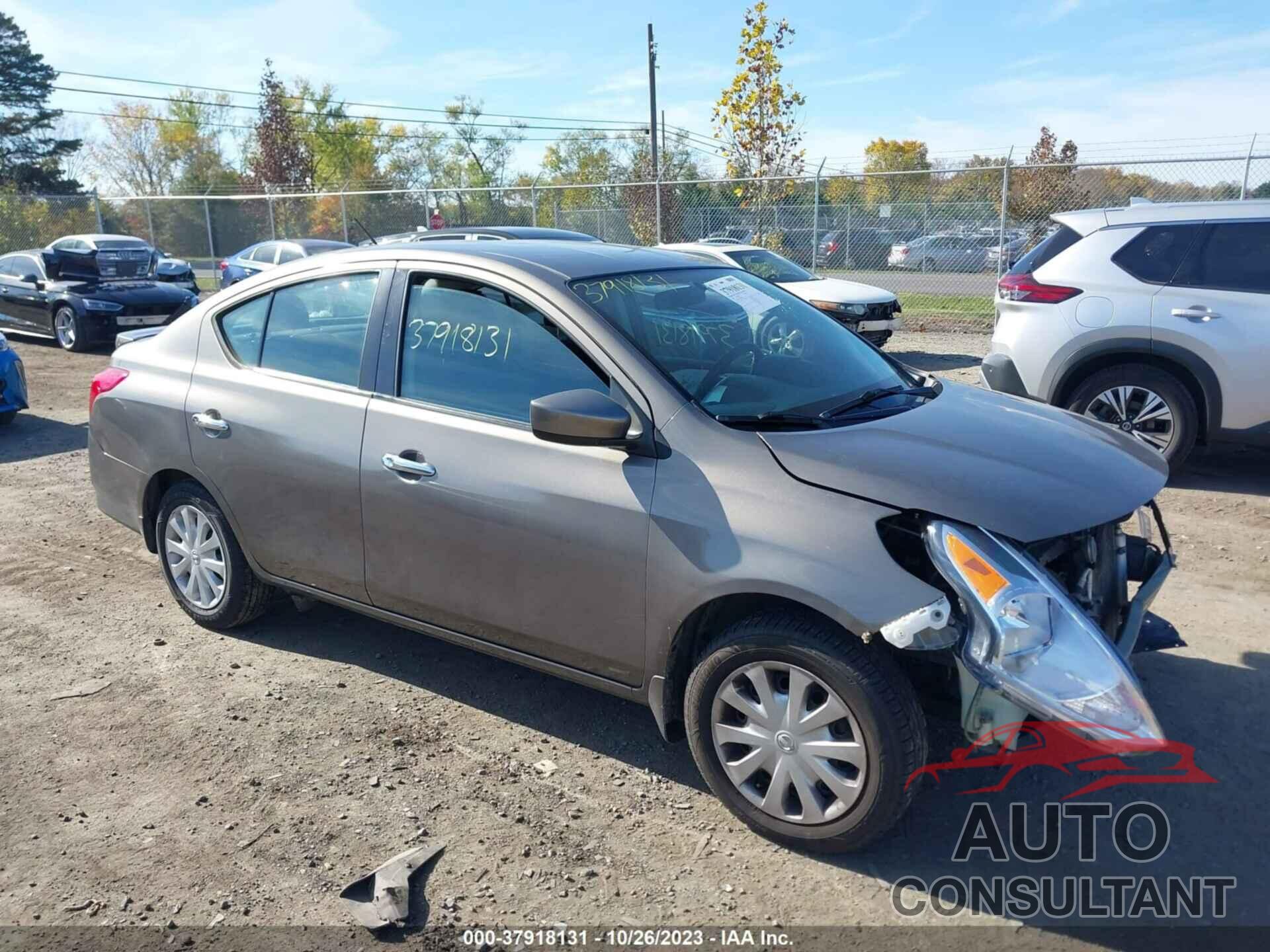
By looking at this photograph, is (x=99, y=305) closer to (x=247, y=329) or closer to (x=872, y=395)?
(x=247, y=329)

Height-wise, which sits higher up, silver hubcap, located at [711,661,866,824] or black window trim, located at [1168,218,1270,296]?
black window trim, located at [1168,218,1270,296]

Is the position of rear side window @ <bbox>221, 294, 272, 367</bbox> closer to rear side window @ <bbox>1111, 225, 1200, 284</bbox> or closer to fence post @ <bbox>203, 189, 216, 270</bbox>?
rear side window @ <bbox>1111, 225, 1200, 284</bbox>

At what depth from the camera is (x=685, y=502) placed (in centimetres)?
307

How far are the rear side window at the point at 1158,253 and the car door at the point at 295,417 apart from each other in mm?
5293

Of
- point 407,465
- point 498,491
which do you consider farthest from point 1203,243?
point 407,465

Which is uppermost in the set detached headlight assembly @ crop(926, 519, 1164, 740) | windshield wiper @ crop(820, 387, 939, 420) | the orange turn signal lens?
windshield wiper @ crop(820, 387, 939, 420)

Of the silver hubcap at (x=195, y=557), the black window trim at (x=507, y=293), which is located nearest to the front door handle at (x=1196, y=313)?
the black window trim at (x=507, y=293)

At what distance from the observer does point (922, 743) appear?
279 centimetres

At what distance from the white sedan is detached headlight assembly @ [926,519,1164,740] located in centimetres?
923

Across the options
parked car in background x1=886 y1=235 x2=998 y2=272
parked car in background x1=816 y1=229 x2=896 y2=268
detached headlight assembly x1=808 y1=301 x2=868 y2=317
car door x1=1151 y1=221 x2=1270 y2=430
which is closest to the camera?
car door x1=1151 y1=221 x2=1270 y2=430

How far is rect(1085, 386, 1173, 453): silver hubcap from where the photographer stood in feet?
22.2

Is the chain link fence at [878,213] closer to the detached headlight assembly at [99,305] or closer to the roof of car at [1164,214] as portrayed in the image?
the detached headlight assembly at [99,305]

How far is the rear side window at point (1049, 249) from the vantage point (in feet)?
23.4

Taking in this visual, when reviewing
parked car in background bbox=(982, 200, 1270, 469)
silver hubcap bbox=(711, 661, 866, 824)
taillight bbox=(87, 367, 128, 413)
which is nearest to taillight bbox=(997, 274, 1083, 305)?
parked car in background bbox=(982, 200, 1270, 469)
